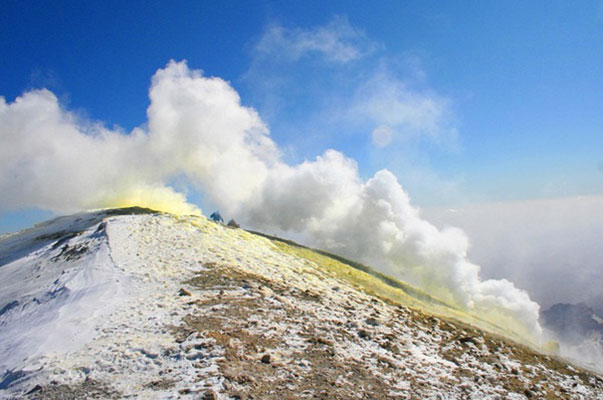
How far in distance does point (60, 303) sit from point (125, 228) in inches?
573

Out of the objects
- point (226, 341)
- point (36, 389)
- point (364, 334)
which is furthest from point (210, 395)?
point (364, 334)

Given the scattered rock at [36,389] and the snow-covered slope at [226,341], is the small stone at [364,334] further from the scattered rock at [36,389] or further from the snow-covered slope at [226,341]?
the scattered rock at [36,389]

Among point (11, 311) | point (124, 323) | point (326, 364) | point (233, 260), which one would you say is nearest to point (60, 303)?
point (11, 311)

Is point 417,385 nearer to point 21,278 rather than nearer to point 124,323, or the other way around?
point 124,323

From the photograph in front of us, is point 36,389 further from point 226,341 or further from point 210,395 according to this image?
point 226,341

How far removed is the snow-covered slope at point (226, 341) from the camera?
877 cm

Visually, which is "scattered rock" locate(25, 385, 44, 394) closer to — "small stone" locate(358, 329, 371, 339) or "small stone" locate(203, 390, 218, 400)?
A: "small stone" locate(203, 390, 218, 400)

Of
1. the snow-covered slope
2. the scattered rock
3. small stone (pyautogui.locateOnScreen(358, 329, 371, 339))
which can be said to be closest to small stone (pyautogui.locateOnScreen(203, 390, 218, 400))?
the snow-covered slope

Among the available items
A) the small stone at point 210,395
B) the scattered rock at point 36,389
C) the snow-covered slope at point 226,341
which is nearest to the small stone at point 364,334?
the snow-covered slope at point 226,341

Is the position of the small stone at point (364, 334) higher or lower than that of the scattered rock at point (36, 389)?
higher

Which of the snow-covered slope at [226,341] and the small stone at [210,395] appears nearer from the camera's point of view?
the small stone at [210,395]

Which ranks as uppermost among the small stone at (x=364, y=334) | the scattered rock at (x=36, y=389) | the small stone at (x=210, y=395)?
the small stone at (x=364, y=334)

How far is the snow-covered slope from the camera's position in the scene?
877cm

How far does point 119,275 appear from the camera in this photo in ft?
58.7
